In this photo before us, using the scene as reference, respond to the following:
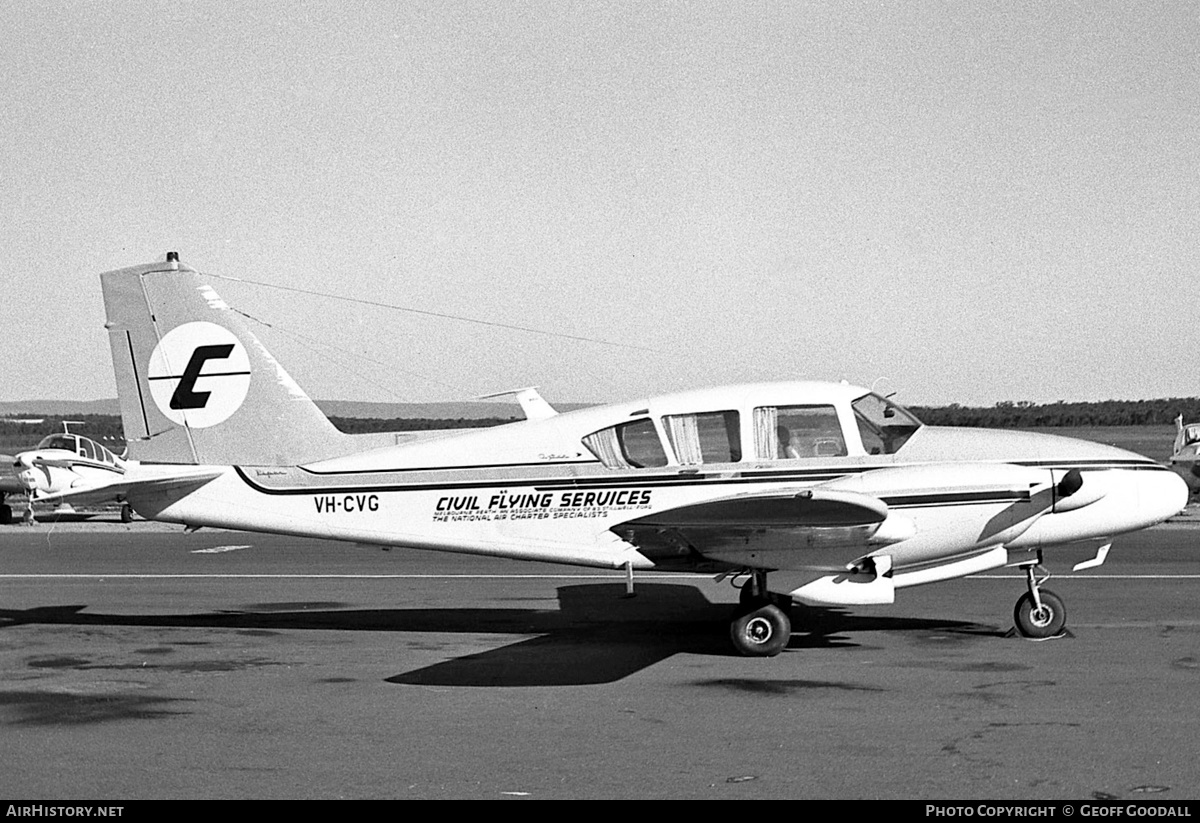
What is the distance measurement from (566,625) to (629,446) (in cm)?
235

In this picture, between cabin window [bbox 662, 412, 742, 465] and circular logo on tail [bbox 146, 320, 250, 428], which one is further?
circular logo on tail [bbox 146, 320, 250, 428]

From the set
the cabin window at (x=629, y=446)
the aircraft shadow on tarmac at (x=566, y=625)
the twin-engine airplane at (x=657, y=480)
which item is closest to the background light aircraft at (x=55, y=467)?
the aircraft shadow on tarmac at (x=566, y=625)

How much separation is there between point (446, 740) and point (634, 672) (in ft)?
8.09

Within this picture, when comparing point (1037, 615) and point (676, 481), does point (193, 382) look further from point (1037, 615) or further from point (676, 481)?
point (1037, 615)

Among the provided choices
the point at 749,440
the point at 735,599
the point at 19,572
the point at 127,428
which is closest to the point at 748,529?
the point at 749,440

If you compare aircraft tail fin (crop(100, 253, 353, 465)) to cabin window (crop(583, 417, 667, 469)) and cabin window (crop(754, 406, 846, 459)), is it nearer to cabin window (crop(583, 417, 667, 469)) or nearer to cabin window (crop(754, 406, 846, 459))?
cabin window (crop(583, 417, 667, 469))

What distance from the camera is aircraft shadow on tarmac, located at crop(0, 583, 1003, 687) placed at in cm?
968

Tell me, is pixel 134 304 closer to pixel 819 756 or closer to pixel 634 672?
pixel 634 672

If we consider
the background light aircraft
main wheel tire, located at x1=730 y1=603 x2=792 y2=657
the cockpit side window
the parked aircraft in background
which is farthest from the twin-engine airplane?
the cockpit side window

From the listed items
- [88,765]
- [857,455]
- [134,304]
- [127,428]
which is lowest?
[88,765]

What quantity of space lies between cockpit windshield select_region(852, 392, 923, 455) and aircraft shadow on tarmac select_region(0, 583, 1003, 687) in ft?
5.84

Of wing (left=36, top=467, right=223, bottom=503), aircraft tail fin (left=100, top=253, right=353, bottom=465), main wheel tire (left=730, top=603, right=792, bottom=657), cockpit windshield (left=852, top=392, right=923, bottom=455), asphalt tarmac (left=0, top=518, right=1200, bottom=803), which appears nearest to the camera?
asphalt tarmac (left=0, top=518, right=1200, bottom=803)

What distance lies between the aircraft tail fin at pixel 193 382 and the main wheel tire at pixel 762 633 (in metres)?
4.19
